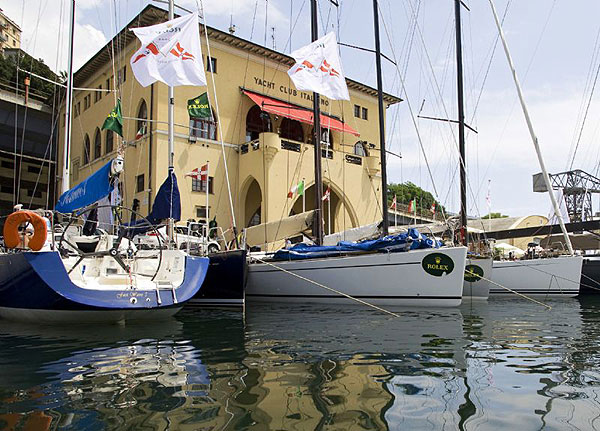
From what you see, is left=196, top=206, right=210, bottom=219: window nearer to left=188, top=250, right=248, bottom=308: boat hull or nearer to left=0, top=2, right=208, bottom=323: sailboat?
left=188, top=250, right=248, bottom=308: boat hull

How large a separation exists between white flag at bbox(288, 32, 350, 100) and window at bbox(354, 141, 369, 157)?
16.4 meters

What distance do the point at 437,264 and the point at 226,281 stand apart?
534 cm

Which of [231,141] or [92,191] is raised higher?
[231,141]

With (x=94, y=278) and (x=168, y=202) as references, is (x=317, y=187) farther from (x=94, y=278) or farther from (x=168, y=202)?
(x=94, y=278)

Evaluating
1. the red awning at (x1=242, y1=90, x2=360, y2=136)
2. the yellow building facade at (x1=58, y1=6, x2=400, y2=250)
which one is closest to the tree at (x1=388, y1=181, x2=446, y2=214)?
the yellow building facade at (x1=58, y1=6, x2=400, y2=250)

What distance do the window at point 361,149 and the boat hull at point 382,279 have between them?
18449mm

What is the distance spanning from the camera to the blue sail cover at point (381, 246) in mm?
12125

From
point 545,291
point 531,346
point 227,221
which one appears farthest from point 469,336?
point 227,221

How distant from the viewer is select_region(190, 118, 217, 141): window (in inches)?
960


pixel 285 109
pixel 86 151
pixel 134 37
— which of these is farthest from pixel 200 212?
pixel 86 151

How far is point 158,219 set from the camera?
11.0m

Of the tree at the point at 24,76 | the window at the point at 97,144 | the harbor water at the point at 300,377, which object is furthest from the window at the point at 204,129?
the harbor water at the point at 300,377

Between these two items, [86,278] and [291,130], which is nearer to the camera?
[86,278]

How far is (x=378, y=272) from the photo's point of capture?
12.3m
